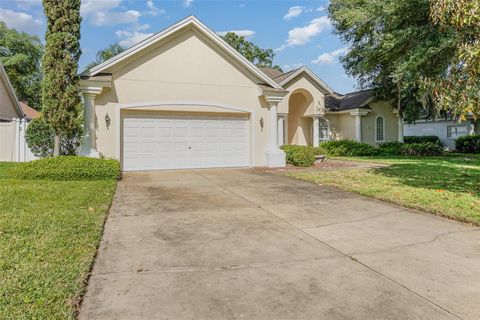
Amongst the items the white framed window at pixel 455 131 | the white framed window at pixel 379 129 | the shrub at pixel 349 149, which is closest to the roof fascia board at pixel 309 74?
the shrub at pixel 349 149

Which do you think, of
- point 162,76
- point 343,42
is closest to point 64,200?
point 162,76

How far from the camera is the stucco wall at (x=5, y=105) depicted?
21.8 m

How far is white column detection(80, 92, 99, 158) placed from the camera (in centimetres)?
1251

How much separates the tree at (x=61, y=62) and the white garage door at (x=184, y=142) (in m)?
2.22

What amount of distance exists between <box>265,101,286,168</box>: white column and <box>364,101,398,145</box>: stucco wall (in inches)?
502

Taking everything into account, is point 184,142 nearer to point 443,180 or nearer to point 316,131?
point 443,180

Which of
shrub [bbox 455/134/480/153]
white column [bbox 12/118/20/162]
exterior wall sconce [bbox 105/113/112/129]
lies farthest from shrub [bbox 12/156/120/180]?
shrub [bbox 455/134/480/153]

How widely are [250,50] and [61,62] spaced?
107 feet

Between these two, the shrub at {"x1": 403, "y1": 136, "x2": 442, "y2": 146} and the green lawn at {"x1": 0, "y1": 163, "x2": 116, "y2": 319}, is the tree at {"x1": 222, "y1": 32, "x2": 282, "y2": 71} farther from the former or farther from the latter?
the green lawn at {"x1": 0, "y1": 163, "x2": 116, "y2": 319}

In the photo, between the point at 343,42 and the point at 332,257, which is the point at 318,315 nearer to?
the point at 332,257

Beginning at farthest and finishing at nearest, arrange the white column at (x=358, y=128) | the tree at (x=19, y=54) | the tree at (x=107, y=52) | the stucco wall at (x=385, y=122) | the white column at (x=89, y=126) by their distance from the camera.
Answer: the tree at (x=107, y=52), the tree at (x=19, y=54), the stucco wall at (x=385, y=122), the white column at (x=358, y=128), the white column at (x=89, y=126)

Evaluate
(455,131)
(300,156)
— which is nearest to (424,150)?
(455,131)

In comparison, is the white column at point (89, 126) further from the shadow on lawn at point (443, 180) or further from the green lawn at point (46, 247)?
the shadow on lawn at point (443, 180)

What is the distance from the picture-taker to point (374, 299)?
10.6 ft
